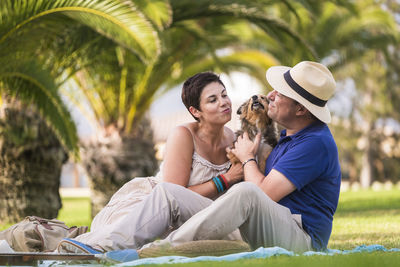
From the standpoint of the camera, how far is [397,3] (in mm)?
31234

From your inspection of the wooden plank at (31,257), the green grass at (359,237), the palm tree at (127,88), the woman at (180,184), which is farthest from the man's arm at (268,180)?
the palm tree at (127,88)

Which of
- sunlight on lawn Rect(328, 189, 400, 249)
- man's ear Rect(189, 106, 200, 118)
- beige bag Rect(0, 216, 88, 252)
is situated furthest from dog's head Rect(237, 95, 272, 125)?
beige bag Rect(0, 216, 88, 252)

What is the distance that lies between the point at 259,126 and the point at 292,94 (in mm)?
480

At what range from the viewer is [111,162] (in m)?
12.6

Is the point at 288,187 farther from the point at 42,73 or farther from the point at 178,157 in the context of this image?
the point at 42,73

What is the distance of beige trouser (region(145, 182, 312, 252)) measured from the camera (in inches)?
153

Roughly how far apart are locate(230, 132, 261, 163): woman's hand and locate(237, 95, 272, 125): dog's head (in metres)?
0.16

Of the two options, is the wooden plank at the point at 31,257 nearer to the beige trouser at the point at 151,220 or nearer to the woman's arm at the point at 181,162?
the beige trouser at the point at 151,220

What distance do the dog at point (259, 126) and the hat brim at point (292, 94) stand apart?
0.21m

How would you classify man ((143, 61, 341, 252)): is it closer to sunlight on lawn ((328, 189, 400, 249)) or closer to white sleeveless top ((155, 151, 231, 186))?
white sleeveless top ((155, 151, 231, 186))

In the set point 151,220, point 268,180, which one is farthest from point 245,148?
point 151,220

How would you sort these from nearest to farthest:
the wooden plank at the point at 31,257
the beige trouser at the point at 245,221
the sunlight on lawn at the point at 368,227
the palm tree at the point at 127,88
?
the wooden plank at the point at 31,257
the beige trouser at the point at 245,221
the sunlight on lawn at the point at 368,227
the palm tree at the point at 127,88

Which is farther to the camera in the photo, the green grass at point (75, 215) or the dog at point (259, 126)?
the green grass at point (75, 215)

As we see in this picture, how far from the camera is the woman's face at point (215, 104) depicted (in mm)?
4945
